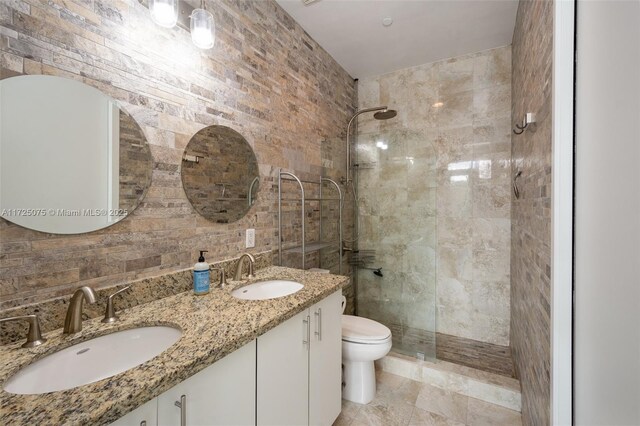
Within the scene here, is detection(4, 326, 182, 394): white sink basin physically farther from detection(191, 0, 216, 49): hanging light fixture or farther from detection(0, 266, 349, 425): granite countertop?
detection(191, 0, 216, 49): hanging light fixture

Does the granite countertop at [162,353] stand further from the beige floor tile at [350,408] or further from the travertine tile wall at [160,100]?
the beige floor tile at [350,408]

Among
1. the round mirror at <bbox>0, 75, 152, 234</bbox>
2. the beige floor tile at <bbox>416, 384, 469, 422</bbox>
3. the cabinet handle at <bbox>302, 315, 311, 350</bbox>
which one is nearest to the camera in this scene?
the round mirror at <bbox>0, 75, 152, 234</bbox>

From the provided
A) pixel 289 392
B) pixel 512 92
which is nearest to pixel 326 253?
pixel 289 392

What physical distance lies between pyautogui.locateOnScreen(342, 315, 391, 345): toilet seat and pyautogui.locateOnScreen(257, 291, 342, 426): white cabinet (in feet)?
0.85

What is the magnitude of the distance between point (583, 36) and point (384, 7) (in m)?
1.47

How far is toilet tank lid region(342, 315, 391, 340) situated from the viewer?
1848 mm

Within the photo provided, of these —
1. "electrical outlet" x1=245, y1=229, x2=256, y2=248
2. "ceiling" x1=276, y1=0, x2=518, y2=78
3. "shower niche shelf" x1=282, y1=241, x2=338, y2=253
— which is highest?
"ceiling" x1=276, y1=0, x2=518, y2=78

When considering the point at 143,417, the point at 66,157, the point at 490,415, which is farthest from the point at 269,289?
the point at 490,415

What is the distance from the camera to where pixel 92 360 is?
2.88ft

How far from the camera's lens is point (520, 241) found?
190 cm

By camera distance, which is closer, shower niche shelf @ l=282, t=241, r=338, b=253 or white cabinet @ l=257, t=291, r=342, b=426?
white cabinet @ l=257, t=291, r=342, b=426

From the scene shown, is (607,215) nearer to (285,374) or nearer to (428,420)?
(285,374)

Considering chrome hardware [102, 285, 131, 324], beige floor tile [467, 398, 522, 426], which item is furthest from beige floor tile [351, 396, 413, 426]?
chrome hardware [102, 285, 131, 324]

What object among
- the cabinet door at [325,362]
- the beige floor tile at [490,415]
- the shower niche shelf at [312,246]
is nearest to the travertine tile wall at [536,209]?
the beige floor tile at [490,415]
